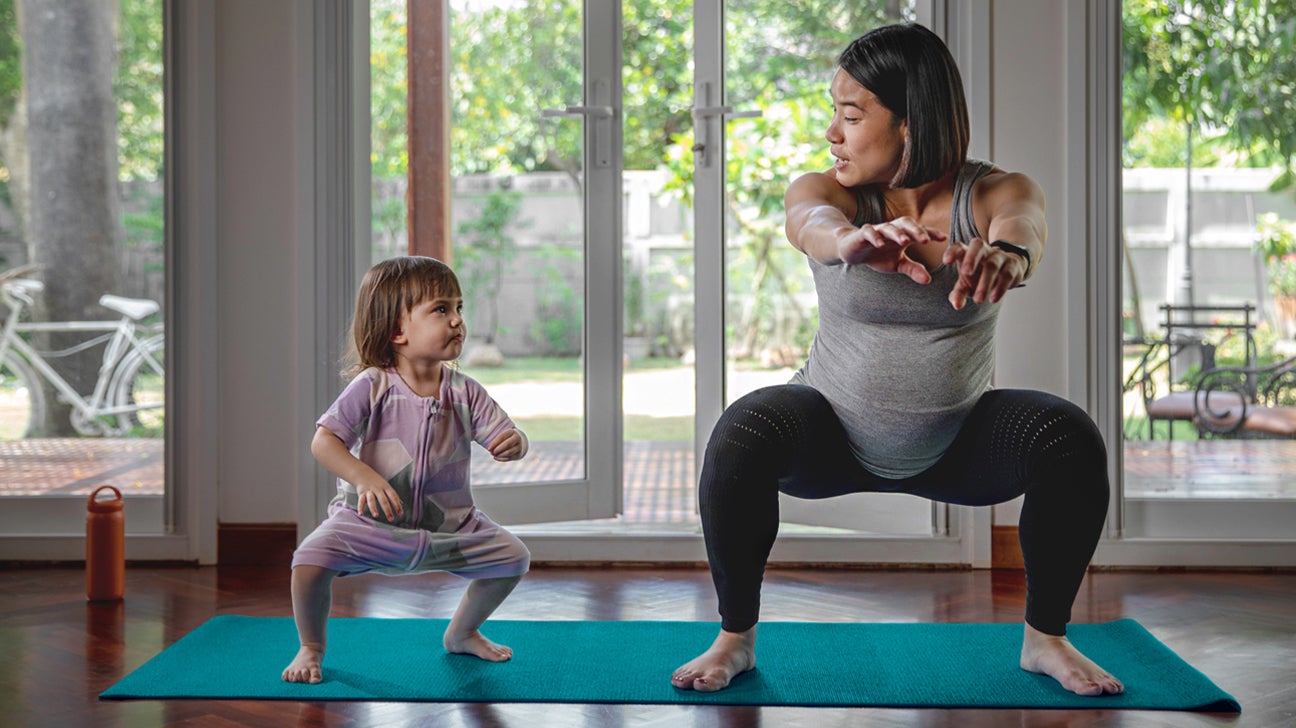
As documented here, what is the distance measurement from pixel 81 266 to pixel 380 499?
1.88 metres

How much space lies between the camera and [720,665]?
7.28ft

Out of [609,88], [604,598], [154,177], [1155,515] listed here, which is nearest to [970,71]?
[609,88]

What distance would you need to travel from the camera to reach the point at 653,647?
2521 millimetres

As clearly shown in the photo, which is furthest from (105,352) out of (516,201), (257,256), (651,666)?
(651,666)

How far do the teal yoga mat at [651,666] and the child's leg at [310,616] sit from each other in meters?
0.03

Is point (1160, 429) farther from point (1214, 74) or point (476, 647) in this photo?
point (476, 647)

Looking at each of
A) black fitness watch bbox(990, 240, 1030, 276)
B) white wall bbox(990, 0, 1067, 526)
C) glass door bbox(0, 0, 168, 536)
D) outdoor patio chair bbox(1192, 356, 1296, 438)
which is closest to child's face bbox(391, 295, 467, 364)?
black fitness watch bbox(990, 240, 1030, 276)

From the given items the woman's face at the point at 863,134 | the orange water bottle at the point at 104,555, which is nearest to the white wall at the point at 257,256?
the orange water bottle at the point at 104,555

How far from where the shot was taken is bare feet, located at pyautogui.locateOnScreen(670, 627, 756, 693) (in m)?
2.19

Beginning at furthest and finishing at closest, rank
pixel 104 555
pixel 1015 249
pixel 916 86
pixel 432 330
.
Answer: pixel 104 555 < pixel 432 330 < pixel 916 86 < pixel 1015 249

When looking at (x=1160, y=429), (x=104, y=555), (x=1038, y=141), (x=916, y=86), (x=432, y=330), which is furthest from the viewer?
(x=1160, y=429)

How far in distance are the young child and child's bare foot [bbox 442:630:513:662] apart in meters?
0.14

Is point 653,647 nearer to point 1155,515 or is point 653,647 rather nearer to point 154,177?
point 1155,515

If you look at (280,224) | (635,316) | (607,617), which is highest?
(280,224)
